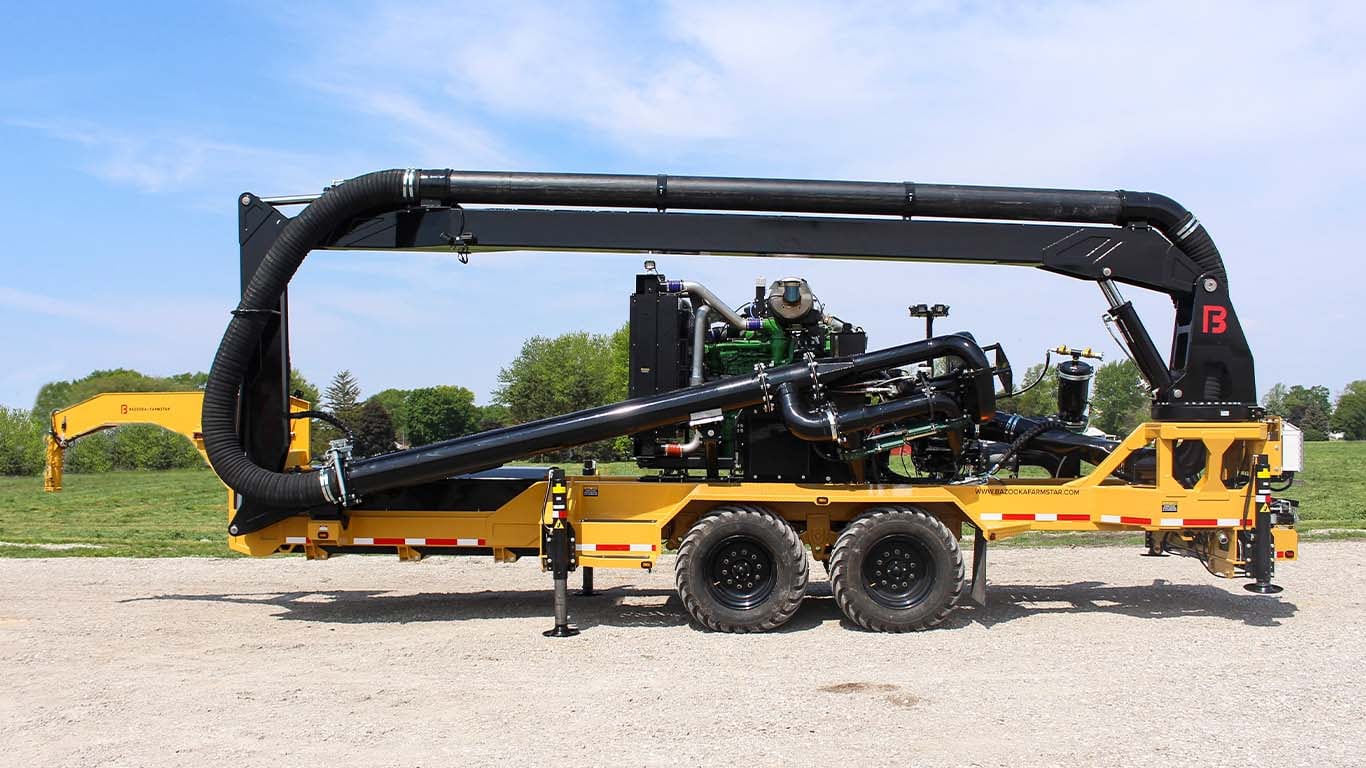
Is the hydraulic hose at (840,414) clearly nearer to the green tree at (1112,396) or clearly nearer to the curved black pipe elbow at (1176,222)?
the curved black pipe elbow at (1176,222)

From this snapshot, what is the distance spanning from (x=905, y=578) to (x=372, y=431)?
23.4 ft

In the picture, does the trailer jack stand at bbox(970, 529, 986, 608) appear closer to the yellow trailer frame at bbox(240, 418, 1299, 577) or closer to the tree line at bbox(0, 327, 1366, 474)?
the yellow trailer frame at bbox(240, 418, 1299, 577)

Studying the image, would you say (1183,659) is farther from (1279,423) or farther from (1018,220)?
(1018,220)

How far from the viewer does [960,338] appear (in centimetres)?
952

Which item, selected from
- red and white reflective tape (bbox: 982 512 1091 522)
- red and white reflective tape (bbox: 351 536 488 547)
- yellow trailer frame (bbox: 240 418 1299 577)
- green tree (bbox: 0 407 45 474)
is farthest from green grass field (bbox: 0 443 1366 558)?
green tree (bbox: 0 407 45 474)

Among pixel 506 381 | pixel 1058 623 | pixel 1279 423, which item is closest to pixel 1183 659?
pixel 1058 623

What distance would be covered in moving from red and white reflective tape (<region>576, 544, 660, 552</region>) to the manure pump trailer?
2cm

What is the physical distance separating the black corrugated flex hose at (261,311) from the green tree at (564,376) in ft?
121

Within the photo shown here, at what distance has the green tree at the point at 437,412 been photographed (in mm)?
42928

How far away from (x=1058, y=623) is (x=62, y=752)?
7642 millimetres

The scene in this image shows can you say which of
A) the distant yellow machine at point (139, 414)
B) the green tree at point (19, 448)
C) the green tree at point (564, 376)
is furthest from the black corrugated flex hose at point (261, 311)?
the green tree at point (19, 448)

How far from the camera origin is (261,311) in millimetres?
9500

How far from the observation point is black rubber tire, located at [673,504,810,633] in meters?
9.08

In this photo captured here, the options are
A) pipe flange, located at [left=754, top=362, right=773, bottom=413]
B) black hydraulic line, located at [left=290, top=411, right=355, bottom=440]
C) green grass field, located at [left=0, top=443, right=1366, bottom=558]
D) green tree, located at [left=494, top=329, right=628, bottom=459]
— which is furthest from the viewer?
green tree, located at [left=494, top=329, right=628, bottom=459]
